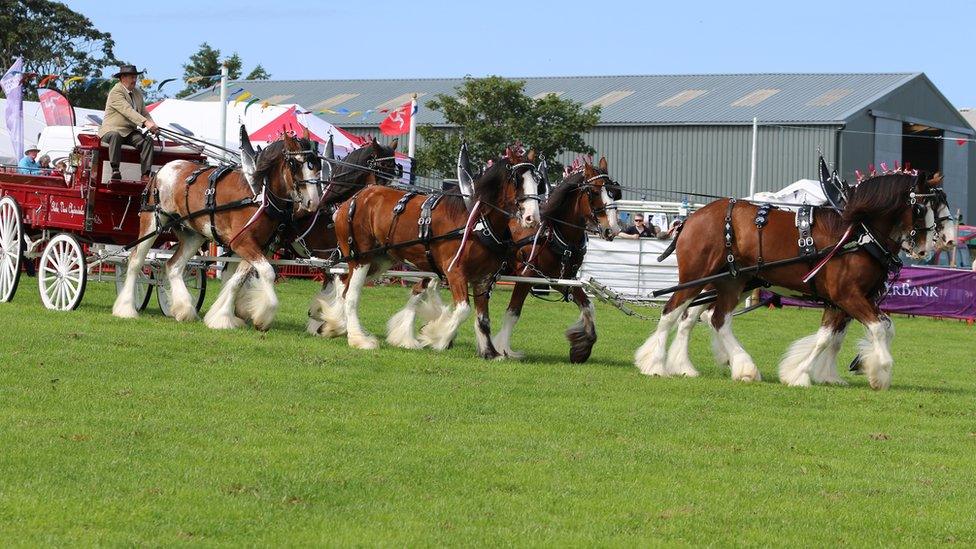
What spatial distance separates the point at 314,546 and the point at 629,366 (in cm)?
876

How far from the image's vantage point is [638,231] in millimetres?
28625

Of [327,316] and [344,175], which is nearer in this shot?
[327,316]

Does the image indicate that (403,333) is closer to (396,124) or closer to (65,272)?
(65,272)

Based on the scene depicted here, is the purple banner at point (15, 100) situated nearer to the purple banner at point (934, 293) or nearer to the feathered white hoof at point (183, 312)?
the feathered white hoof at point (183, 312)

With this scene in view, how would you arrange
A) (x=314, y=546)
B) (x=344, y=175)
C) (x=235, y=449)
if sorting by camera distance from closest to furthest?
(x=314, y=546) < (x=235, y=449) < (x=344, y=175)

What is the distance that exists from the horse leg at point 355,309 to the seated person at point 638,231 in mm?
13496

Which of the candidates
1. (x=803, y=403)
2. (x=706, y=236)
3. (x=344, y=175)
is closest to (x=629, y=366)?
(x=706, y=236)

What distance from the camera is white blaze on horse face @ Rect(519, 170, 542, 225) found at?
13.6 meters

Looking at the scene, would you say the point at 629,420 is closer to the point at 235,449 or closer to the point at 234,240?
the point at 235,449

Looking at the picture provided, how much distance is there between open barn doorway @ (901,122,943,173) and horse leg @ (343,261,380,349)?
42289 millimetres

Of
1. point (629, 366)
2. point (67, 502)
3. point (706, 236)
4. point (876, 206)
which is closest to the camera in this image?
point (67, 502)

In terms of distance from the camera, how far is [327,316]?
611 inches

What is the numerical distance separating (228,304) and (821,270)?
6.56 metres

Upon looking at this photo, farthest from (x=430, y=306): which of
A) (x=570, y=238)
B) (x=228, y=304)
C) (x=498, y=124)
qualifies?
(x=498, y=124)
